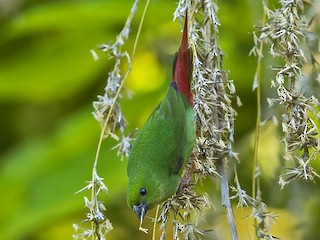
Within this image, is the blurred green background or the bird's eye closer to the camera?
the bird's eye

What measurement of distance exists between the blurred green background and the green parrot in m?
0.26

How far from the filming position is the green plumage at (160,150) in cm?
272

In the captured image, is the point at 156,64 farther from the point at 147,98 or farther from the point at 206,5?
the point at 206,5

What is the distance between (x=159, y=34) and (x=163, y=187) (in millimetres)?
1564

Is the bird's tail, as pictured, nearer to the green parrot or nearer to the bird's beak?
the green parrot

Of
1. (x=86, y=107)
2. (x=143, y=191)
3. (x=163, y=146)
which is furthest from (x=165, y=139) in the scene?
(x=86, y=107)

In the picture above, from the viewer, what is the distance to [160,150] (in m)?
2.82

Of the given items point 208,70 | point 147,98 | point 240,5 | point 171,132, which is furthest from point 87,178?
point 208,70

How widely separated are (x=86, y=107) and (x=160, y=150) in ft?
3.84

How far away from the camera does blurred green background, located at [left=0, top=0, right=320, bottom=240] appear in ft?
11.0

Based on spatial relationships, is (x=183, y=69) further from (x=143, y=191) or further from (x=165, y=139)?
(x=143, y=191)

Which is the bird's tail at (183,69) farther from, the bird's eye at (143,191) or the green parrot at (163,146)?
the bird's eye at (143,191)

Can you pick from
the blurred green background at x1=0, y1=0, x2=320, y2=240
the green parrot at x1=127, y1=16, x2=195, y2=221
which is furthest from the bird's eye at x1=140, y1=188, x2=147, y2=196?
the blurred green background at x1=0, y1=0, x2=320, y2=240

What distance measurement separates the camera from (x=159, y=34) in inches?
158
